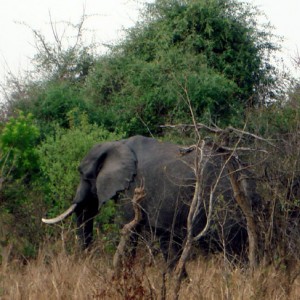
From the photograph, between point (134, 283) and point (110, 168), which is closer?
point (134, 283)

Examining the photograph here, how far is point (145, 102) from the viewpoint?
1538 cm

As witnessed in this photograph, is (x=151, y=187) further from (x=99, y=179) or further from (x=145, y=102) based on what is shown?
(x=145, y=102)

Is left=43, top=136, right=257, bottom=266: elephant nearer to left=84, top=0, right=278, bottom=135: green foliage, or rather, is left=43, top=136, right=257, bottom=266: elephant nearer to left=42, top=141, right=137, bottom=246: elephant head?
left=42, top=141, right=137, bottom=246: elephant head

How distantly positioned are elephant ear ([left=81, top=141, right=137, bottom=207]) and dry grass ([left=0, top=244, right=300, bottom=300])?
217 centimetres

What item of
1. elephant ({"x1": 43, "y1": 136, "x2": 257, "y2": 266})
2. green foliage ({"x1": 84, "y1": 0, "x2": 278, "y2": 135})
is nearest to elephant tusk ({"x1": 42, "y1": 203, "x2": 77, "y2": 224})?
elephant ({"x1": 43, "y1": 136, "x2": 257, "y2": 266})

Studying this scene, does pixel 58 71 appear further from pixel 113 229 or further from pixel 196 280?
pixel 196 280

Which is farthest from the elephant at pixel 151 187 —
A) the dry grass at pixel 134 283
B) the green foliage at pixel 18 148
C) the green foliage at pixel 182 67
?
the green foliage at pixel 182 67

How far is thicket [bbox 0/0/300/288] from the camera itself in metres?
11.7

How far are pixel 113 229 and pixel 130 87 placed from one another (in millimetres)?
4403

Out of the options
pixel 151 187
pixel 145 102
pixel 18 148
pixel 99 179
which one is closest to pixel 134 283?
pixel 151 187

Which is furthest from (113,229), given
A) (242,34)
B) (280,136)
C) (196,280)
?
(242,34)

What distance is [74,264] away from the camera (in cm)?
927

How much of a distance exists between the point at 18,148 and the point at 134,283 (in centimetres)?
456

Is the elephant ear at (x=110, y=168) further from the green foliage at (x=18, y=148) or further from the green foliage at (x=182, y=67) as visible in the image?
the green foliage at (x=182, y=67)
